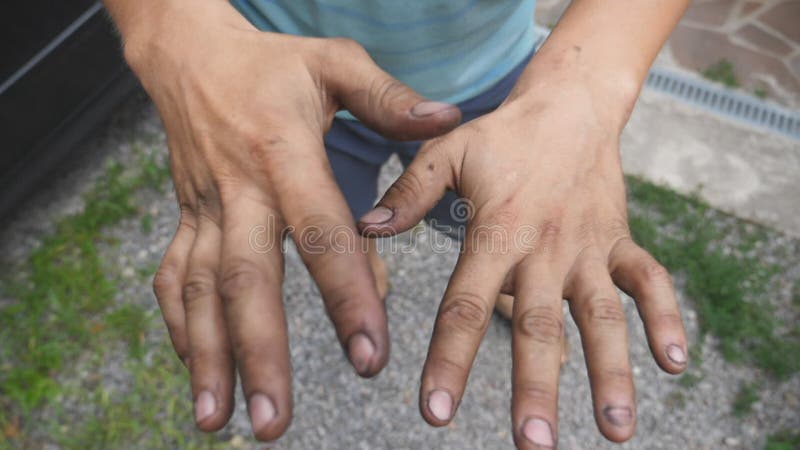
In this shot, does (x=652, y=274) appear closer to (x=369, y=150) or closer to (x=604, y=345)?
(x=604, y=345)

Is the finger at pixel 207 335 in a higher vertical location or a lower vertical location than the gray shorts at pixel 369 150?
higher

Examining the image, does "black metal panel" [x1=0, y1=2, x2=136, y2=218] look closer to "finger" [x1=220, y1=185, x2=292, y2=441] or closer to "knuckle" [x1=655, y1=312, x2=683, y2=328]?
"finger" [x1=220, y1=185, x2=292, y2=441]

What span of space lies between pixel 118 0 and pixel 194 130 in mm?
336

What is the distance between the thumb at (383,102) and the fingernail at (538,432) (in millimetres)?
437

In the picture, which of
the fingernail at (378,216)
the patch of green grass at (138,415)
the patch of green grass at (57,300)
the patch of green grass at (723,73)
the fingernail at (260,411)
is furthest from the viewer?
the patch of green grass at (723,73)

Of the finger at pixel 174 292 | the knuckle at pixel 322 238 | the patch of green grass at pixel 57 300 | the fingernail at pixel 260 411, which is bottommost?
the patch of green grass at pixel 57 300

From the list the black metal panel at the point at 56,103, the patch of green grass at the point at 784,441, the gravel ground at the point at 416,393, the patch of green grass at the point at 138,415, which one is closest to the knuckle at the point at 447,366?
the gravel ground at the point at 416,393

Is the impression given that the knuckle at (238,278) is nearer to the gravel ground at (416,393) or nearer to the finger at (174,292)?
the finger at (174,292)

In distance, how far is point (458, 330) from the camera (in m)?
0.95

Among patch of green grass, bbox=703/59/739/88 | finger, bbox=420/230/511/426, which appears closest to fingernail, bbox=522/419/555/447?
finger, bbox=420/230/511/426

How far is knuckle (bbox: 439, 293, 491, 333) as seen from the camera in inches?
37.7

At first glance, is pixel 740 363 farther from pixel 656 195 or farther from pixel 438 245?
pixel 438 245

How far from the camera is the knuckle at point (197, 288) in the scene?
946 mm

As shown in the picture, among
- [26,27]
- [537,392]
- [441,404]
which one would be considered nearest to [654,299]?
[537,392]
